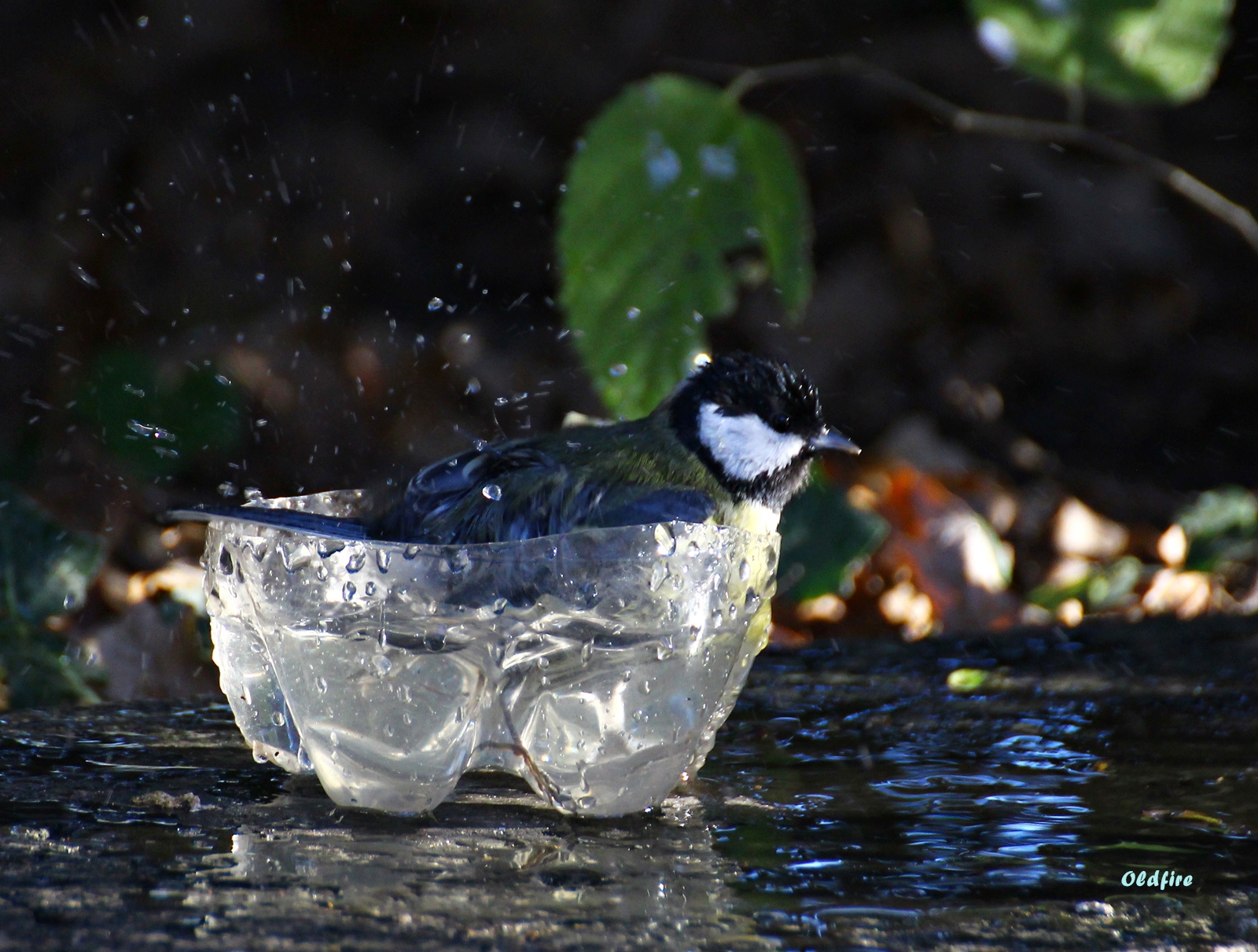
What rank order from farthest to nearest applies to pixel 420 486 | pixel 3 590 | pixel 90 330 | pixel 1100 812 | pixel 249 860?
pixel 90 330 → pixel 3 590 → pixel 420 486 → pixel 1100 812 → pixel 249 860

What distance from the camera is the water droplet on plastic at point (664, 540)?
1.45 meters

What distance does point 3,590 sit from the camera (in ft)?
8.36

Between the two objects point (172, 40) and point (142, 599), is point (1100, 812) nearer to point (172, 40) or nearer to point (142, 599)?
point (142, 599)

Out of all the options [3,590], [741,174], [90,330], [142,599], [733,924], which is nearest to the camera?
[733,924]

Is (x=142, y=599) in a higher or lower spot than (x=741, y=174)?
lower

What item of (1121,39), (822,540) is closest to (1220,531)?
(822,540)

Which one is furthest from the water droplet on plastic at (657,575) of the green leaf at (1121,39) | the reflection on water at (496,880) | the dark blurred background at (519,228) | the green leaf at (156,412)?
the dark blurred background at (519,228)

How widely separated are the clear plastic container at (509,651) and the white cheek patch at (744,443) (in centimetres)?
58

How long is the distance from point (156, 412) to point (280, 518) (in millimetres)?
2197

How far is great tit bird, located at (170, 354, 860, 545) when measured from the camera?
1732 millimetres

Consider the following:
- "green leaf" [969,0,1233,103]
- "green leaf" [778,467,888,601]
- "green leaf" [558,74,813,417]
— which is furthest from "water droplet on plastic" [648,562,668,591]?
"green leaf" [969,0,1233,103]

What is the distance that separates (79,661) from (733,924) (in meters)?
1.83

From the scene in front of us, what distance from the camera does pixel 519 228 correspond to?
4523 millimetres

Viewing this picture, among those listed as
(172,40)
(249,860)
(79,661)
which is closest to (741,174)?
(79,661)
